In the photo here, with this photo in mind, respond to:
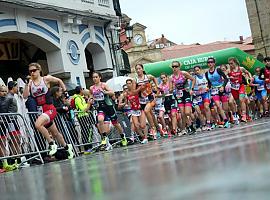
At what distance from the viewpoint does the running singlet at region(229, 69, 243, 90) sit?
15.6m

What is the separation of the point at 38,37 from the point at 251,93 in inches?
299

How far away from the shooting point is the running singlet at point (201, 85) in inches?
565

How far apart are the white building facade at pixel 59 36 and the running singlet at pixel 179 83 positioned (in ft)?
17.0

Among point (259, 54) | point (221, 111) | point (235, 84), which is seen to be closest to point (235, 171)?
point (221, 111)

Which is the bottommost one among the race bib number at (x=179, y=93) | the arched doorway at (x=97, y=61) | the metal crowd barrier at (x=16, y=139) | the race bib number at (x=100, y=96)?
the metal crowd barrier at (x=16, y=139)

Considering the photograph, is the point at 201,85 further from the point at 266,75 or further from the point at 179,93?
the point at 266,75

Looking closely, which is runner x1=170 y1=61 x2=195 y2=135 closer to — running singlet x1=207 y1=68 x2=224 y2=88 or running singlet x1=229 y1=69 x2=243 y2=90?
running singlet x1=207 y1=68 x2=224 y2=88

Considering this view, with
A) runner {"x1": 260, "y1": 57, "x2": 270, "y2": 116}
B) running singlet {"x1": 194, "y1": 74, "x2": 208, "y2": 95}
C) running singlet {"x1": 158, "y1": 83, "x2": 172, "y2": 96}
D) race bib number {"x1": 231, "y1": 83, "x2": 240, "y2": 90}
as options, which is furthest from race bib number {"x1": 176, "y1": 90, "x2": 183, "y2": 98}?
runner {"x1": 260, "y1": 57, "x2": 270, "y2": 116}

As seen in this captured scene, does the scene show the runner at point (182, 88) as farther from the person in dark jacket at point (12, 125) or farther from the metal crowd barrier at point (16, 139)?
the metal crowd barrier at point (16, 139)

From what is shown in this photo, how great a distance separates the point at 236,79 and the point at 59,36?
247 inches

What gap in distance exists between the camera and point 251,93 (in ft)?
61.4

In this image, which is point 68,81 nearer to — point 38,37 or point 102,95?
point 38,37

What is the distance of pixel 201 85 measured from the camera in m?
14.4

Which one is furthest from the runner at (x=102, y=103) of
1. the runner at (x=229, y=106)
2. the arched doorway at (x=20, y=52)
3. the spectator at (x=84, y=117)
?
the arched doorway at (x=20, y=52)
